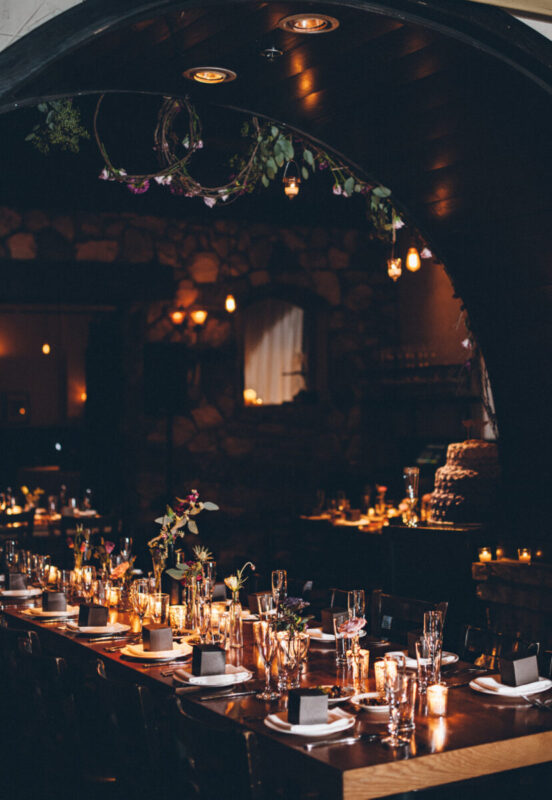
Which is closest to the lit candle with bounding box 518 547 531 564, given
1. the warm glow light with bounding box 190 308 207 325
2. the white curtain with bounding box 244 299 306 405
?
the warm glow light with bounding box 190 308 207 325

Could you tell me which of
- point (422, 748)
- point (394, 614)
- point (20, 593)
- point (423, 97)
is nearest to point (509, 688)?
point (422, 748)

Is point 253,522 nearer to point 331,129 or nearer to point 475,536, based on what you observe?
point 475,536

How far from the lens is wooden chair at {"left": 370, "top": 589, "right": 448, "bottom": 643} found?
13.9 feet

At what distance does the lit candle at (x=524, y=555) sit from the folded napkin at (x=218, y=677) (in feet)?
6.17

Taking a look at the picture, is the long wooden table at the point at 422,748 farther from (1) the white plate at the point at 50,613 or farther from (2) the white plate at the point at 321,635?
(1) the white plate at the point at 50,613

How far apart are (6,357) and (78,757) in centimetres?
1129

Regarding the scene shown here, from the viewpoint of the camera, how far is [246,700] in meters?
2.92

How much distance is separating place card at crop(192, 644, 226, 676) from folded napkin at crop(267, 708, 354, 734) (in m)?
0.46

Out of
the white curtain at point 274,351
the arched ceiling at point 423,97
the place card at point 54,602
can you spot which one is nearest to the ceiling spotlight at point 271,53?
the arched ceiling at point 423,97

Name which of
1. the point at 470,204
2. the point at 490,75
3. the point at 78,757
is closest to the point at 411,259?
the point at 470,204

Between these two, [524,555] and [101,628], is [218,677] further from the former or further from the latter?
[524,555]

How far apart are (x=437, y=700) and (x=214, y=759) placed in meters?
0.78

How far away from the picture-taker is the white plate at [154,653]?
11.3 feet

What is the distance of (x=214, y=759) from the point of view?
2428mm
